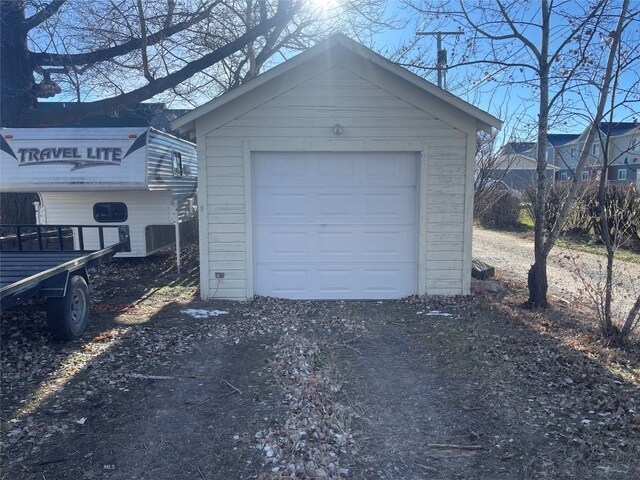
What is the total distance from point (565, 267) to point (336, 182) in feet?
20.0

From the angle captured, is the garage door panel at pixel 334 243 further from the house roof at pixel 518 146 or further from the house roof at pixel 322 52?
the house roof at pixel 518 146

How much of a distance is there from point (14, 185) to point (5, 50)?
414 centimetres

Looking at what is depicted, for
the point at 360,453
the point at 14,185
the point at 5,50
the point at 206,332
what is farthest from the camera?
the point at 5,50

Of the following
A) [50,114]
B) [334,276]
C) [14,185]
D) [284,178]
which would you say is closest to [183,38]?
[50,114]

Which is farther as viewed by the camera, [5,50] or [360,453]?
[5,50]

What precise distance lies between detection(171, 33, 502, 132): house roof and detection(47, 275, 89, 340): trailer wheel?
2742mm

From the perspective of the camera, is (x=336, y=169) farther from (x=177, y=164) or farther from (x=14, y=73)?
(x=14, y=73)

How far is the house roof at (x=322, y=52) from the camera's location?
6652mm

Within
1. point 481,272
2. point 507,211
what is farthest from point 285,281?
point 507,211

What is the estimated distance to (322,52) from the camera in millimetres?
6785

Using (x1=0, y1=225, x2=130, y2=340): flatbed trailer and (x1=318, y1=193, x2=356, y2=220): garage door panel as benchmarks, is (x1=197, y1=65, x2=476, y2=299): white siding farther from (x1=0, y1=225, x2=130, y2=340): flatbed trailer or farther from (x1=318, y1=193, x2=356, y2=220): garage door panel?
(x1=0, y1=225, x2=130, y2=340): flatbed trailer

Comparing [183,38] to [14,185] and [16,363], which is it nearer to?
[14,185]

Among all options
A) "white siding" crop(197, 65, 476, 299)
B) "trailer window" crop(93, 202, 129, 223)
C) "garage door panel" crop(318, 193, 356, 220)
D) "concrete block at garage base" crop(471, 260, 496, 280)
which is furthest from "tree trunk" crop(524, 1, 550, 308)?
"trailer window" crop(93, 202, 129, 223)

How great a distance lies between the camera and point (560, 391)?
4.07 m
